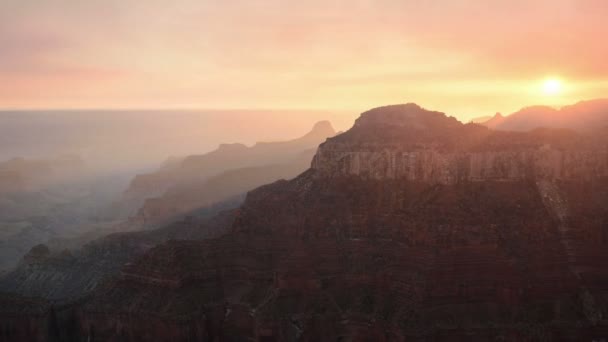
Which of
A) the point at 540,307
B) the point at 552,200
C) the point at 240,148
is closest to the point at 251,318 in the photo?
the point at 540,307

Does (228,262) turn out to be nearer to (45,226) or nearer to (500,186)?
(500,186)

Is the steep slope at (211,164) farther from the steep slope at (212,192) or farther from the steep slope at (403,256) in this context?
the steep slope at (403,256)

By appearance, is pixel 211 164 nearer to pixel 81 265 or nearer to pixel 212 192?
pixel 212 192

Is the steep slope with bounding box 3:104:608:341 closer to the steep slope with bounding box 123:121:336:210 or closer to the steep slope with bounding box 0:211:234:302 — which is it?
the steep slope with bounding box 0:211:234:302

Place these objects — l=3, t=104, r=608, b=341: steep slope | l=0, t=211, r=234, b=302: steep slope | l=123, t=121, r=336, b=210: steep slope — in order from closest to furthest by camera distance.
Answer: l=3, t=104, r=608, b=341: steep slope → l=0, t=211, r=234, b=302: steep slope → l=123, t=121, r=336, b=210: steep slope

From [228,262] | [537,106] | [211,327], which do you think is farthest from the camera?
[537,106]

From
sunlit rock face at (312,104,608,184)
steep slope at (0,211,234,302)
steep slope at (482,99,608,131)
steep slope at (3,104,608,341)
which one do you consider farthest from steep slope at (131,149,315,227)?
sunlit rock face at (312,104,608,184)
